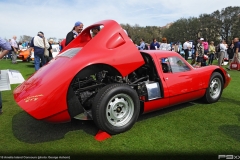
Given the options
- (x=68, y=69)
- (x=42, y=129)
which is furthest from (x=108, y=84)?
(x=42, y=129)

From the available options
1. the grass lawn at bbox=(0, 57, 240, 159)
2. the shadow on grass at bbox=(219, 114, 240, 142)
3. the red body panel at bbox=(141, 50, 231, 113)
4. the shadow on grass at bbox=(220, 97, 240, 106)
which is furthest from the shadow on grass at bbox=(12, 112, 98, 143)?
the shadow on grass at bbox=(220, 97, 240, 106)

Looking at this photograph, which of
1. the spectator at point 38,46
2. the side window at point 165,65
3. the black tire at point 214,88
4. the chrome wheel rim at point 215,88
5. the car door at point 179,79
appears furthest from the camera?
the spectator at point 38,46

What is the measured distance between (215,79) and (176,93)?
149 centimetres

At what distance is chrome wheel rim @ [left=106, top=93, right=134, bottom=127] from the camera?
3221 millimetres

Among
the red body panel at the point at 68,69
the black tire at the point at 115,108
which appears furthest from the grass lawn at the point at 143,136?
the red body panel at the point at 68,69

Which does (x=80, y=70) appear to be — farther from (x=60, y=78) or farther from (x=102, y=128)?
(x=102, y=128)

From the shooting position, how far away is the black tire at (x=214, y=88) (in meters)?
4.68

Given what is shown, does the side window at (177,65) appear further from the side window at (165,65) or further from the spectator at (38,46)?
the spectator at (38,46)

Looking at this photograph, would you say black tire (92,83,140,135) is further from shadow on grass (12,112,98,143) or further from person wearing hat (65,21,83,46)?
person wearing hat (65,21,83,46)

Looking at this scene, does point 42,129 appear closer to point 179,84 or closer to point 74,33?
point 179,84

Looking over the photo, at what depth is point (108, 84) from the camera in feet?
11.0

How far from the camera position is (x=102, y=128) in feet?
10.1

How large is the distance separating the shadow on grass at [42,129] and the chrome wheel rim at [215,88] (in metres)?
2.91

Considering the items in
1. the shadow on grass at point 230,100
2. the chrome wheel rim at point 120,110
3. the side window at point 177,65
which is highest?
the side window at point 177,65
